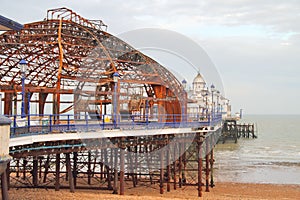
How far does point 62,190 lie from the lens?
73.5 ft

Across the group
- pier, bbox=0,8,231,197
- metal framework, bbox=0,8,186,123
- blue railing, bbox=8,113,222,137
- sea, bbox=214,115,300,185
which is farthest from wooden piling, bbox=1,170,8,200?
sea, bbox=214,115,300,185

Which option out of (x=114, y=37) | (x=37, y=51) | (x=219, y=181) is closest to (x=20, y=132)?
(x=37, y=51)

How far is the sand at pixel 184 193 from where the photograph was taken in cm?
2038

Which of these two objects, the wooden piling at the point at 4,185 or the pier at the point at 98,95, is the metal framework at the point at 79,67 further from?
the wooden piling at the point at 4,185

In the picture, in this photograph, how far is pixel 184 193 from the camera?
2470cm

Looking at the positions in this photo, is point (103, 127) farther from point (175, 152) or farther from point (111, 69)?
point (175, 152)

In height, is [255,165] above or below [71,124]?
below

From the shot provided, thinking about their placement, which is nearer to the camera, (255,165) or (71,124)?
(71,124)

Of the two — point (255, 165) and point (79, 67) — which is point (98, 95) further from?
point (255, 165)

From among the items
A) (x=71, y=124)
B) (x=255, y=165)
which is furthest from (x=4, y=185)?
(x=255, y=165)

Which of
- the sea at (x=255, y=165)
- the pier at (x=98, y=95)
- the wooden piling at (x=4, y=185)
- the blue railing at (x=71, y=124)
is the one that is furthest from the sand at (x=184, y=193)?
the wooden piling at (x=4, y=185)

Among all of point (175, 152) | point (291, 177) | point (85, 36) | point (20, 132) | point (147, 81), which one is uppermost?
point (85, 36)

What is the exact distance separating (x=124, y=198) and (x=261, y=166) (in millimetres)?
24937

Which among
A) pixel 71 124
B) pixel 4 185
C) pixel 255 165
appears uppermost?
pixel 71 124
